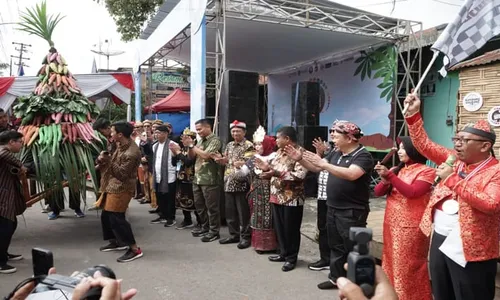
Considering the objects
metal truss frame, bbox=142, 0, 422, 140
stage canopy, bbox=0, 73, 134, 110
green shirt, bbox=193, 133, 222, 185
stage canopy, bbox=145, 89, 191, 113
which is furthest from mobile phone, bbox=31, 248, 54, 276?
stage canopy, bbox=145, 89, 191, 113

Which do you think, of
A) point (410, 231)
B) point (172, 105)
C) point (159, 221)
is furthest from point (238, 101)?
point (172, 105)

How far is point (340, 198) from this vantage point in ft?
11.1

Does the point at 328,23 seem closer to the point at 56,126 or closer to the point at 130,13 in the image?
the point at 56,126

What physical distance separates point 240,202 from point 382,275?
13.6 feet

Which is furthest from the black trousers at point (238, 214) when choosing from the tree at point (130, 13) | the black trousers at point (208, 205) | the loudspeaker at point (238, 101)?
the tree at point (130, 13)

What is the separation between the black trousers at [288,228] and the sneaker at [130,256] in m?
1.61

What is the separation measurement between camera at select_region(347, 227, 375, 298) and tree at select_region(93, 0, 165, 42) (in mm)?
15957

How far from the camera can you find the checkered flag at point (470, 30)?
119 inches

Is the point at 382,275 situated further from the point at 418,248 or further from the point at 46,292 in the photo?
the point at 418,248

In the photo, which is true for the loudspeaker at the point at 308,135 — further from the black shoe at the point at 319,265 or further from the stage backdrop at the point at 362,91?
the black shoe at the point at 319,265

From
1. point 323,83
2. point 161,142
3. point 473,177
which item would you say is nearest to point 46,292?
point 473,177

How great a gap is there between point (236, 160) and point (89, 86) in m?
4.07

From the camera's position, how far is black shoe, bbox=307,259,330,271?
167 inches

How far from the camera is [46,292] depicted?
1.11 meters
